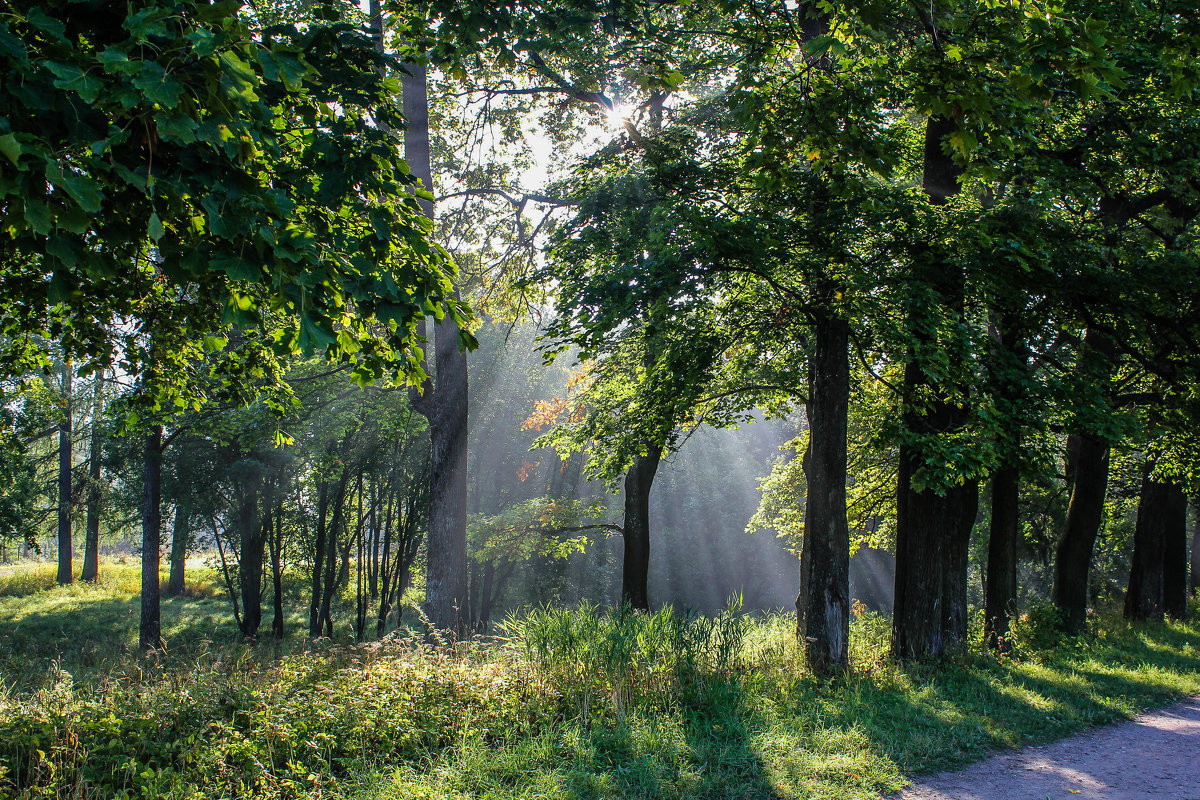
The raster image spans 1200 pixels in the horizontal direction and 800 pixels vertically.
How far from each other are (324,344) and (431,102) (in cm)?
1087

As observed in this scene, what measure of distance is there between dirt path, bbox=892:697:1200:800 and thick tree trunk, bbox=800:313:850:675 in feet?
9.94

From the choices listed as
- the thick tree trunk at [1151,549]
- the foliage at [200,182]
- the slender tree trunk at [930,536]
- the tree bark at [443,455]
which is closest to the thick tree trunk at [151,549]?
the tree bark at [443,455]

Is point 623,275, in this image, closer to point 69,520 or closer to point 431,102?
point 431,102

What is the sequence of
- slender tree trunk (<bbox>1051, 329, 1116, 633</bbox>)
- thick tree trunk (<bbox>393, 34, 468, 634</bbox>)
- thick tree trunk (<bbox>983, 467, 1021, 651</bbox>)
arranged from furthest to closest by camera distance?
1. thick tree trunk (<bbox>983, 467, 1021, 651</bbox>)
2. slender tree trunk (<bbox>1051, 329, 1116, 633</bbox>)
3. thick tree trunk (<bbox>393, 34, 468, 634</bbox>)

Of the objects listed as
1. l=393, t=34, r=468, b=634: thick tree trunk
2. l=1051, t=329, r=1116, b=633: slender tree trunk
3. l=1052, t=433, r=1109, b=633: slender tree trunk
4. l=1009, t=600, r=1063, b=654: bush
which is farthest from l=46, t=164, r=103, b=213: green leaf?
l=1052, t=433, r=1109, b=633: slender tree trunk

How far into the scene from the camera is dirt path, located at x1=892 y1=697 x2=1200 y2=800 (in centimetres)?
487

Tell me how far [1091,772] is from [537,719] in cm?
434

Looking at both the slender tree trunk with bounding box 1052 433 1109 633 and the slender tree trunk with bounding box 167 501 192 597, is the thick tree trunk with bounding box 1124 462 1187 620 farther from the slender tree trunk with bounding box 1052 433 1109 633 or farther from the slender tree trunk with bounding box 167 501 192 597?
the slender tree trunk with bounding box 167 501 192 597

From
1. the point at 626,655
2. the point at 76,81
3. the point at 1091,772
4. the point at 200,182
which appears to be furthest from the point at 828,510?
the point at 76,81

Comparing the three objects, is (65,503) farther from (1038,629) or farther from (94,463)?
(1038,629)

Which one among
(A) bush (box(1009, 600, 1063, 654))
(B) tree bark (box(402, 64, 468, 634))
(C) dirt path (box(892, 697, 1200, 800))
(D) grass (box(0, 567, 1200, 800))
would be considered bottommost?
(A) bush (box(1009, 600, 1063, 654))

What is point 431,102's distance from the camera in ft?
42.2

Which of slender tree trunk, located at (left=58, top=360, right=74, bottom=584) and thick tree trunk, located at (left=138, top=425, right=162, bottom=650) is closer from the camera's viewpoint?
thick tree trunk, located at (left=138, top=425, right=162, bottom=650)

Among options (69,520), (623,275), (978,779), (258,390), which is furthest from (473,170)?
(69,520)
